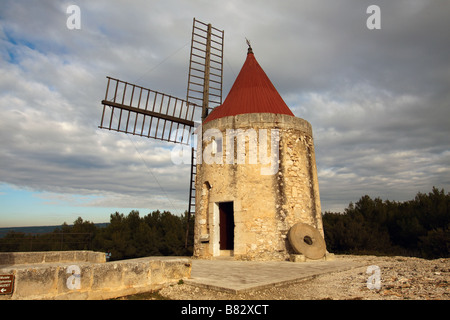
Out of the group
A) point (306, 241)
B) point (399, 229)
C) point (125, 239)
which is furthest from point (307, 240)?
point (125, 239)

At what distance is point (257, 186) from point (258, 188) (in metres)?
0.07

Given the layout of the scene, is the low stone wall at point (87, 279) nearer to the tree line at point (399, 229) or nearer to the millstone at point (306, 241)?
the millstone at point (306, 241)

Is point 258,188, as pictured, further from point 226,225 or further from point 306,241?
point 306,241

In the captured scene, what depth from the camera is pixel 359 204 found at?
19.0 meters

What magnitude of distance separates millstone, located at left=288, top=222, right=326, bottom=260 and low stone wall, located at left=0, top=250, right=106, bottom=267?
17.9 ft

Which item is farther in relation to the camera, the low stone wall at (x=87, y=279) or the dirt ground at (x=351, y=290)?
the dirt ground at (x=351, y=290)

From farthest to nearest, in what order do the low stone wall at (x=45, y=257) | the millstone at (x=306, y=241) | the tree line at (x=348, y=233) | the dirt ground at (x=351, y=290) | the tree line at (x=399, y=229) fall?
the tree line at (x=348, y=233) → the tree line at (x=399, y=229) → the millstone at (x=306, y=241) → the low stone wall at (x=45, y=257) → the dirt ground at (x=351, y=290)

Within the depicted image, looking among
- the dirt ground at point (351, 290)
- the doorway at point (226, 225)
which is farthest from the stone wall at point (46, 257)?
the dirt ground at point (351, 290)

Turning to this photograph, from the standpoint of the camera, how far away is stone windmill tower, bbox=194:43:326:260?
8.88m

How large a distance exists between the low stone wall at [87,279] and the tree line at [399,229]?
11568mm

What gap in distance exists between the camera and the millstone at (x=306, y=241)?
8484 mm

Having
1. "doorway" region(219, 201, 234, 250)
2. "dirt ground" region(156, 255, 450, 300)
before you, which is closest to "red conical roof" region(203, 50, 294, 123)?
"doorway" region(219, 201, 234, 250)

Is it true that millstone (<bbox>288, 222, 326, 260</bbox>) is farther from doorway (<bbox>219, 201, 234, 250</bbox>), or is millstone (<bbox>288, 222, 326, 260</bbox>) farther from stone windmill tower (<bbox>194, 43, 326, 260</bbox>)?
doorway (<bbox>219, 201, 234, 250</bbox>)

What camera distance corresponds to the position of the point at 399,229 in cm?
1600
